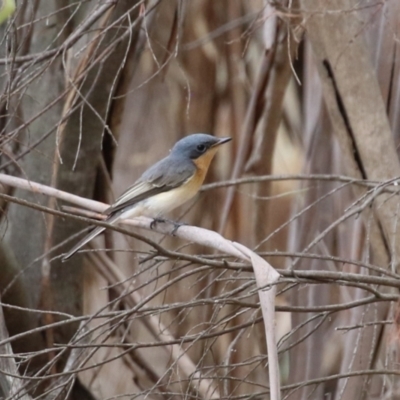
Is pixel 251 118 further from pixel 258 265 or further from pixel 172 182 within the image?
pixel 258 265

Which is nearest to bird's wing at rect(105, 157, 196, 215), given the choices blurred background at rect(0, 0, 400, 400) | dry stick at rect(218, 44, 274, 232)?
blurred background at rect(0, 0, 400, 400)

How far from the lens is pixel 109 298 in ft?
11.9

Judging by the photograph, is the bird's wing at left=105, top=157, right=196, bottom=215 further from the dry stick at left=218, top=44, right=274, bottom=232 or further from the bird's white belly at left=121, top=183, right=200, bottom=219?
the dry stick at left=218, top=44, right=274, bottom=232

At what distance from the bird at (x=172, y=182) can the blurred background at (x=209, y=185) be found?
156 mm

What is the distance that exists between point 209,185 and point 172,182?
33 centimetres

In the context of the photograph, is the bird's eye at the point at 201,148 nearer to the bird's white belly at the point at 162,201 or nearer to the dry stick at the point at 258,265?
the bird's white belly at the point at 162,201

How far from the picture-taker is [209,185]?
2.77m

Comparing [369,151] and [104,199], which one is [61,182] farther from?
[369,151]

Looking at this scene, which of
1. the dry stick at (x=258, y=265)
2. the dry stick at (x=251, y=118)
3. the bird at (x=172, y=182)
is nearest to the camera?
the dry stick at (x=258, y=265)

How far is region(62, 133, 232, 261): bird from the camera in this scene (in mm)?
3043

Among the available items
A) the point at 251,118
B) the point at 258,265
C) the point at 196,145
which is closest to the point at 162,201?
the point at 196,145

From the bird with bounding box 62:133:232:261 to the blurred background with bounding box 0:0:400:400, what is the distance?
156 millimetres

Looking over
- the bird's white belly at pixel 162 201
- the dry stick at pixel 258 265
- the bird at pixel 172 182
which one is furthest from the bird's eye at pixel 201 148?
the dry stick at pixel 258 265

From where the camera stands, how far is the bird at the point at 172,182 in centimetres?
304
